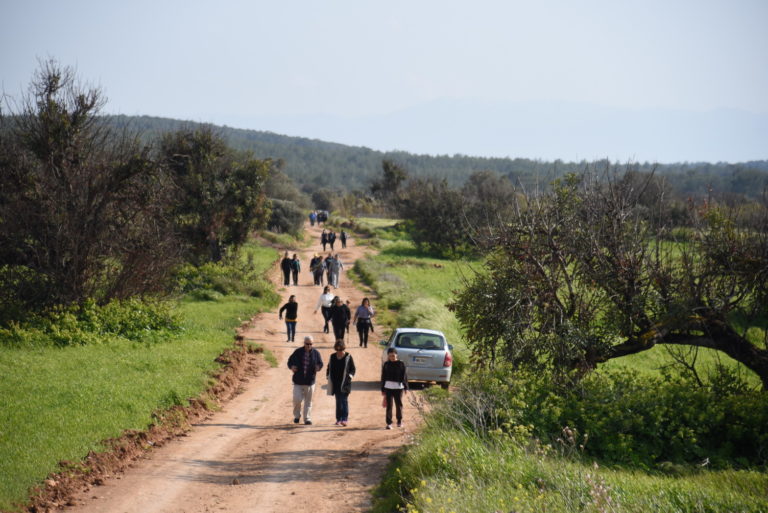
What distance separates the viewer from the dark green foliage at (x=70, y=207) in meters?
17.9

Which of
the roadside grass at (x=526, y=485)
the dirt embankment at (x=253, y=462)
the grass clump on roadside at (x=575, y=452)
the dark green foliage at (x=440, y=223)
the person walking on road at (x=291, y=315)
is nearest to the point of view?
the roadside grass at (x=526, y=485)

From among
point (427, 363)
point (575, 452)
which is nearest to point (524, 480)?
point (575, 452)

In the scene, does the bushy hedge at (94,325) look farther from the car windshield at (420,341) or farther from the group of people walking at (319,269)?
the group of people walking at (319,269)

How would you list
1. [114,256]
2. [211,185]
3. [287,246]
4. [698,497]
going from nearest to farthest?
[698,497]
[114,256]
[211,185]
[287,246]

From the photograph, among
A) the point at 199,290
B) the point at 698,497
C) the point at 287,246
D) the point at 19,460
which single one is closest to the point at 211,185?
the point at 199,290

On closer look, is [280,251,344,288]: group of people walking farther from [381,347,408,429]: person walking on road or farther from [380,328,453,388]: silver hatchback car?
[381,347,408,429]: person walking on road

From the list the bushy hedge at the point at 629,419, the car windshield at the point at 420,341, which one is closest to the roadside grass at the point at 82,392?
the car windshield at the point at 420,341

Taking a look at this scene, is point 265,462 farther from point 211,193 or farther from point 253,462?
point 211,193

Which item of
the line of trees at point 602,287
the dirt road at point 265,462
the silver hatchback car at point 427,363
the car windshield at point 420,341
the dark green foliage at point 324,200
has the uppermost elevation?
the dark green foliage at point 324,200

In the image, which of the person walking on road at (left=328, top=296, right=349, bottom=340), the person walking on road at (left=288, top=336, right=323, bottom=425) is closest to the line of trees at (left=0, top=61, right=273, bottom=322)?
the person walking on road at (left=328, top=296, right=349, bottom=340)

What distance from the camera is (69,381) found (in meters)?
13.1

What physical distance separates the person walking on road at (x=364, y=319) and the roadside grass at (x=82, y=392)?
160 inches

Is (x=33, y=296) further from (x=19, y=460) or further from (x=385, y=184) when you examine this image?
(x=385, y=184)

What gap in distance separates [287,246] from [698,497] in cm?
4334
